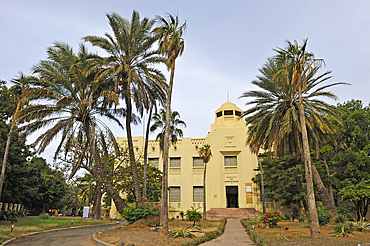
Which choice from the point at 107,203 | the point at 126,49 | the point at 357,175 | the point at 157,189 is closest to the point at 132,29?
the point at 126,49

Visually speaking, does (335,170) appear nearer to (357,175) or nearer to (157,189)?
(357,175)

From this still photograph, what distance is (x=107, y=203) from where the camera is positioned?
4641 cm

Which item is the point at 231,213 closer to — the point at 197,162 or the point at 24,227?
the point at 197,162

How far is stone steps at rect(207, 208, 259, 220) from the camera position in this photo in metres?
34.8

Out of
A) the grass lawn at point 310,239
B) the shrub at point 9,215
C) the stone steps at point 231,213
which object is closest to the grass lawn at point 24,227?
the shrub at point 9,215

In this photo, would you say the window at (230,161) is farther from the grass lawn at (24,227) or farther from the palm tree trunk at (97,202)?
Answer: the grass lawn at (24,227)

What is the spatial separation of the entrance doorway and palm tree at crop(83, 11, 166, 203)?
22.9 m

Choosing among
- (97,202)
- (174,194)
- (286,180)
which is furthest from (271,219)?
(174,194)

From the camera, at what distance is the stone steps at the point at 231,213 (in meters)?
34.8

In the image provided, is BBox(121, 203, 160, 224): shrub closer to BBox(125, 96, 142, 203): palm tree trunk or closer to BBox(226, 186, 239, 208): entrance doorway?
BBox(125, 96, 142, 203): palm tree trunk

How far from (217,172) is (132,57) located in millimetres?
24443

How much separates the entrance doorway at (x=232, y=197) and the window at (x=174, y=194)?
23.6 feet

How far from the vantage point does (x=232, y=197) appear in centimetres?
4041

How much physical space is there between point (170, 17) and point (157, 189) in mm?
23751
